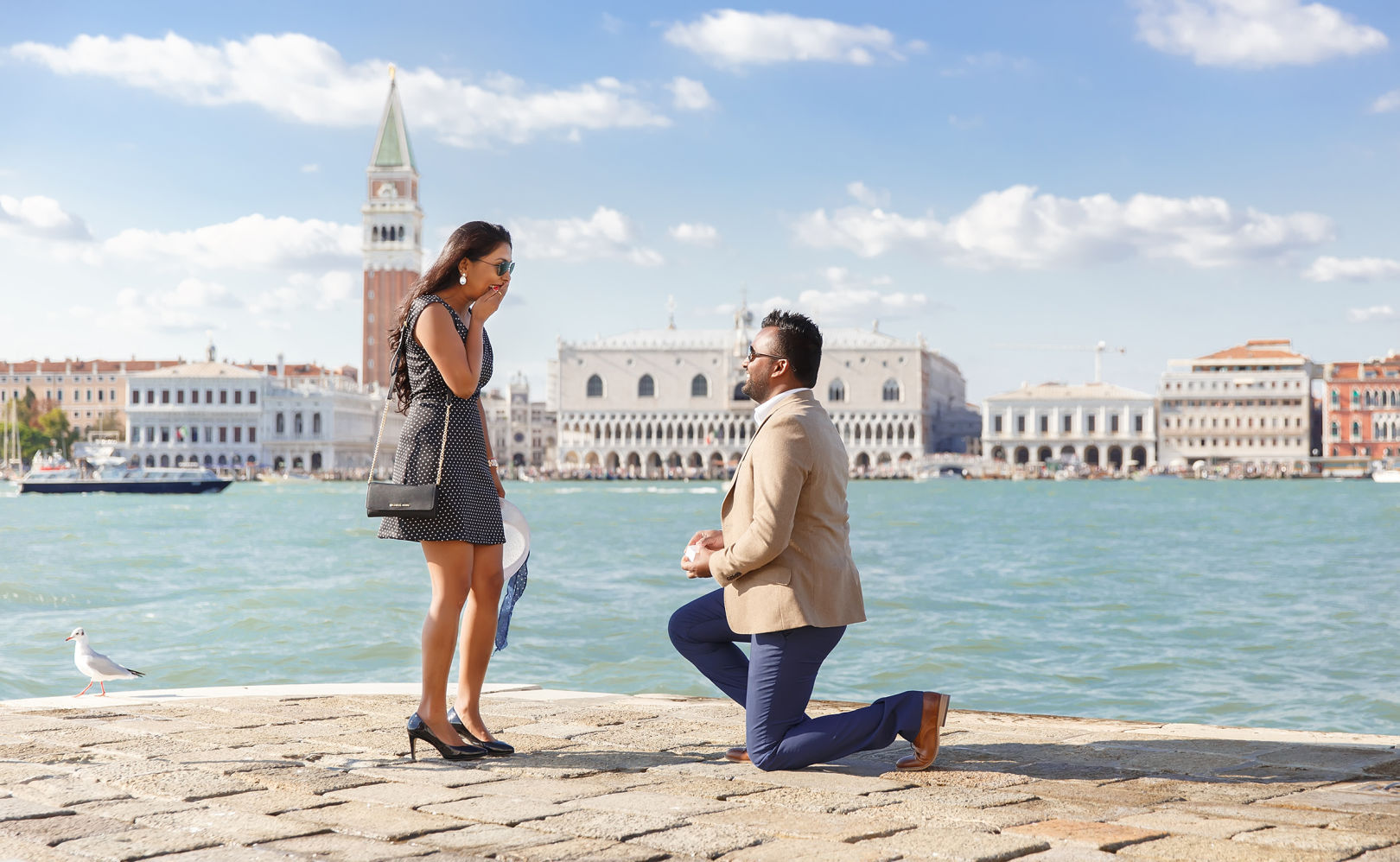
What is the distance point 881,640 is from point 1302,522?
85.2 ft

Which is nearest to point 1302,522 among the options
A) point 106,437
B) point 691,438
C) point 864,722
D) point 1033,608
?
point 1033,608

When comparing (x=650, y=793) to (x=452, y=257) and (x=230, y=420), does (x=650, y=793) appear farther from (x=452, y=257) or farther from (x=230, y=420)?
(x=230, y=420)

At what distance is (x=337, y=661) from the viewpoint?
10008 millimetres

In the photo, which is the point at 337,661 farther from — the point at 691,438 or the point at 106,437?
the point at 106,437

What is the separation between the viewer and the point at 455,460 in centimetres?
368

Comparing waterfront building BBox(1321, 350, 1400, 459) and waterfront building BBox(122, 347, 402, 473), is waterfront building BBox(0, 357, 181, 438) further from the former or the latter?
waterfront building BBox(1321, 350, 1400, 459)

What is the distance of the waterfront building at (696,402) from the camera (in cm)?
8556

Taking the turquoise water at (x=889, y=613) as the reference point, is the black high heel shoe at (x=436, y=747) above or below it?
above

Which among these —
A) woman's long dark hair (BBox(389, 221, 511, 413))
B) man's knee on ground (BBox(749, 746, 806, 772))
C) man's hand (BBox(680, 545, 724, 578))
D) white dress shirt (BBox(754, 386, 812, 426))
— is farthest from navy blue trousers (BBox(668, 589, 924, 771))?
woman's long dark hair (BBox(389, 221, 511, 413))

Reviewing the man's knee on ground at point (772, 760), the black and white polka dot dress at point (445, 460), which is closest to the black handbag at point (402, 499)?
the black and white polka dot dress at point (445, 460)

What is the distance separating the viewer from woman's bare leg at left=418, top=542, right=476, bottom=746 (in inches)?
142

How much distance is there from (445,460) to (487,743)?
75cm

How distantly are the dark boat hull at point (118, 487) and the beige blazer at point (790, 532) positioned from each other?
59654mm

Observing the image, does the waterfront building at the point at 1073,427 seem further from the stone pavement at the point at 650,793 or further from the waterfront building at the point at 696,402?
the stone pavement at the point at 650,793
